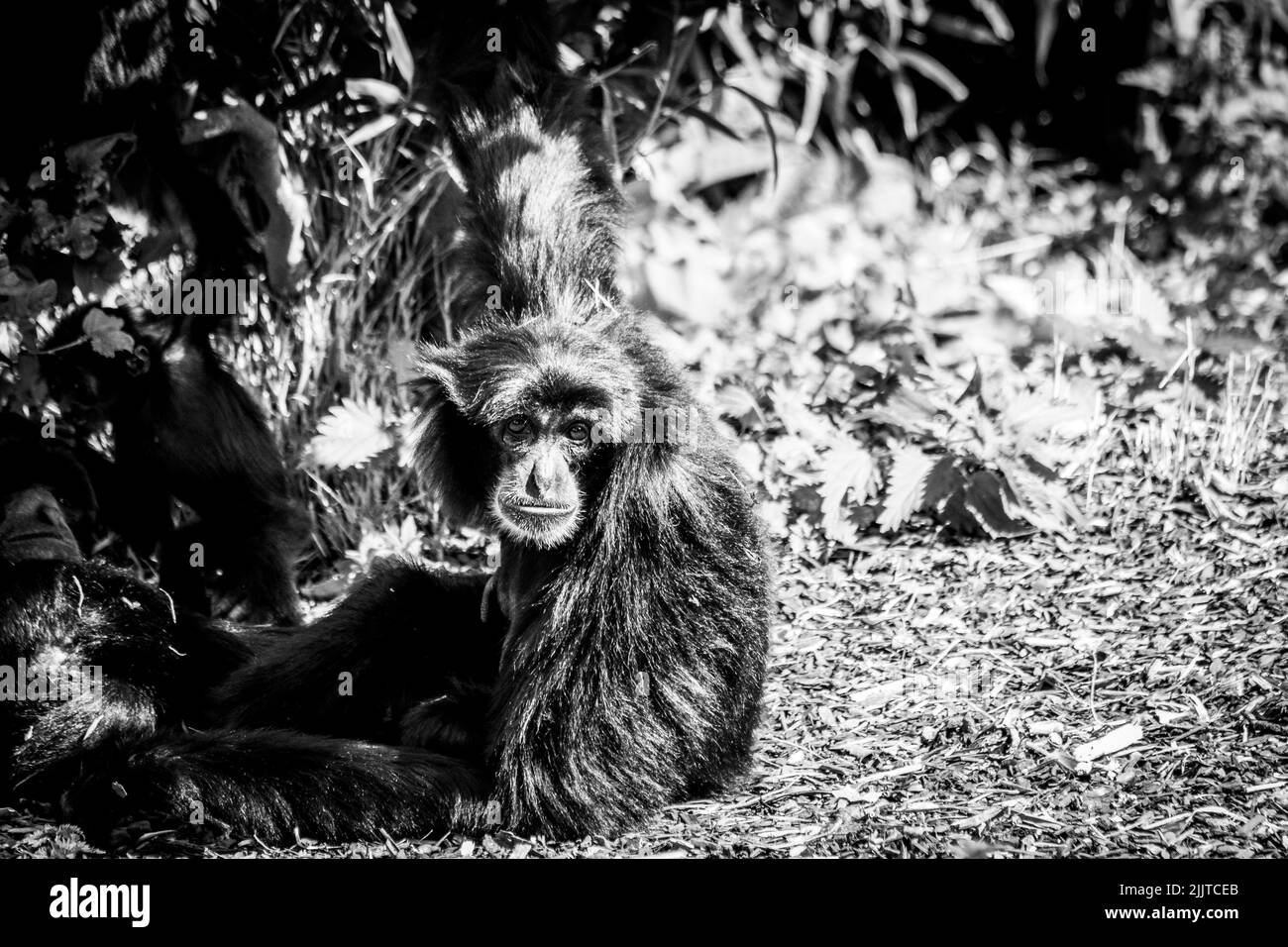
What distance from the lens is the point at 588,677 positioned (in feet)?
15.8

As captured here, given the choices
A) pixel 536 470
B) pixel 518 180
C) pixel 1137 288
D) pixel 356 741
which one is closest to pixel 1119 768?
pixel 536 470

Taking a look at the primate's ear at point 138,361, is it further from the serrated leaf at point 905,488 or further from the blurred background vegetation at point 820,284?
the serrated leaf at point 905,488

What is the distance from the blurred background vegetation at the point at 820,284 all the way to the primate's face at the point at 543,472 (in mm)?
1384

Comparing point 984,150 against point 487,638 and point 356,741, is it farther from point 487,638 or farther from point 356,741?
point 356,741

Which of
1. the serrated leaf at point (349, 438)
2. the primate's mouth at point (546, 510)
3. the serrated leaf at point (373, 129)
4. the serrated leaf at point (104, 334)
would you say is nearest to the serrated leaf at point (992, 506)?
the primate's mouth at point (546, 510)

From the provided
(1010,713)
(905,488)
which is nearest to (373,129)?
(905,488)

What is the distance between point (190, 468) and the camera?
20.3ft

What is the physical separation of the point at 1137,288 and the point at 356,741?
21.2 feet

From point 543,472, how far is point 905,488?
2.35 meters

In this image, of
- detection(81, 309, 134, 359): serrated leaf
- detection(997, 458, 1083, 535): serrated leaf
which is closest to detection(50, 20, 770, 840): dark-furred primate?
detection(81, 309, 134, 359): serrated leaf

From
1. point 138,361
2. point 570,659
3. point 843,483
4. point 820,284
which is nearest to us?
point 570,659

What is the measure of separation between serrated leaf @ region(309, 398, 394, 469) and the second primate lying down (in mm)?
1507
